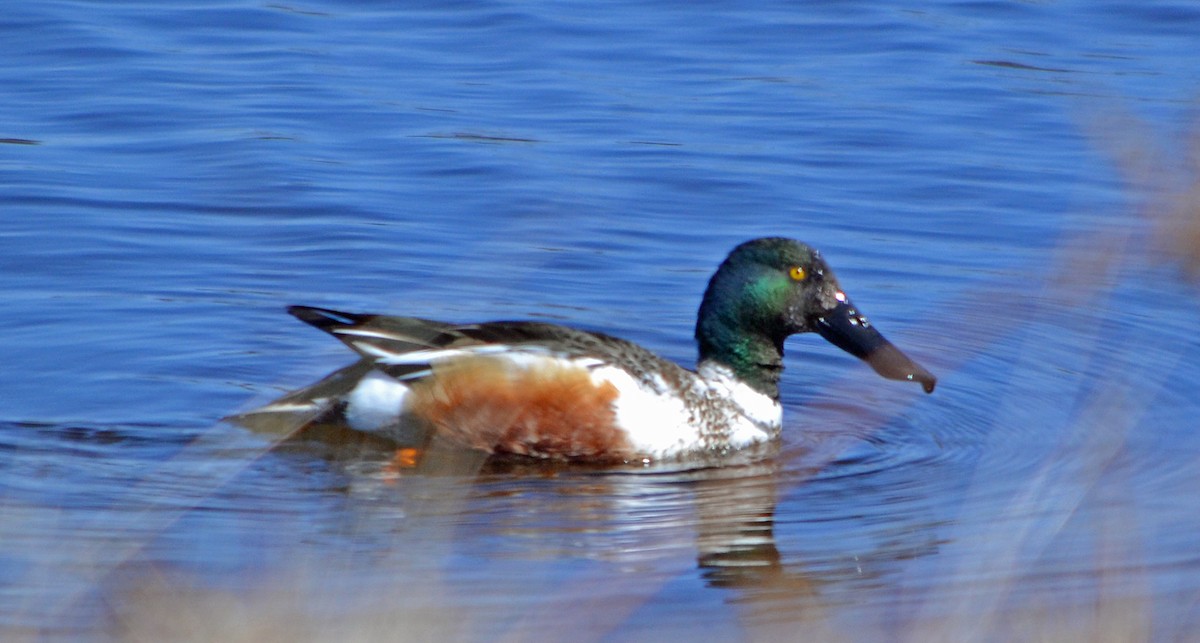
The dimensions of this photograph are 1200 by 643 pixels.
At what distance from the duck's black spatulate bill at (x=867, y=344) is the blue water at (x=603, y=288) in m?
0.32

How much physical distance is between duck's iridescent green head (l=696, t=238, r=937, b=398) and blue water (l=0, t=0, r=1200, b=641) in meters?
0.38

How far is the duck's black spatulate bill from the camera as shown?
22.7 ft

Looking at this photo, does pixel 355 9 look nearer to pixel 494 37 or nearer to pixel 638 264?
pixel 494 37

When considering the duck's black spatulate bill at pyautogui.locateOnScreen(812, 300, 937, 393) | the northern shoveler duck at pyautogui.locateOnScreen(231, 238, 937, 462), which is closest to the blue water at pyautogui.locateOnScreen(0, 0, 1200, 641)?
the northern shoveler duck at pyautogui.locateOnScreen(231, 238, 937, 462)

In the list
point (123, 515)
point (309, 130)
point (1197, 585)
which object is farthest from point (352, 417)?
point (309, 130)

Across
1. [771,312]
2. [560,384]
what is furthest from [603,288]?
[560,384]

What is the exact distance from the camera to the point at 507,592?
16.6 ft

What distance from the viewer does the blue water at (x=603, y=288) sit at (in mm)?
4855

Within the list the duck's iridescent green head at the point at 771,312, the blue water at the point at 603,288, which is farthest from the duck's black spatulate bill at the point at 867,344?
the blue water at the point at 603,288

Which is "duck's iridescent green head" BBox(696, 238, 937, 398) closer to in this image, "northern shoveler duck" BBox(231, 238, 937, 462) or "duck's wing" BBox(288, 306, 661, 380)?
"northern shoveler duck" BBox(231, 238, 937, 462)

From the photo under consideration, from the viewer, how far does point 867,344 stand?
7.07 meters

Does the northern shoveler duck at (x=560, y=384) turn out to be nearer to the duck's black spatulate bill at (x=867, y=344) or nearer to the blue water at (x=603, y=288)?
the duck's black spatulate bill at (x=867, y=344)

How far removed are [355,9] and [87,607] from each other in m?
9.66

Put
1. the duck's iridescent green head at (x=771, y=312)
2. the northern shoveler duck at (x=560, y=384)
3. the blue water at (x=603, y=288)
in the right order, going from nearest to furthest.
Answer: the blue water at (x=603, y=288) → the northern shoveler duck at (x=560, y=384) → the duck's iridescent green head at (x=771, y=312)
